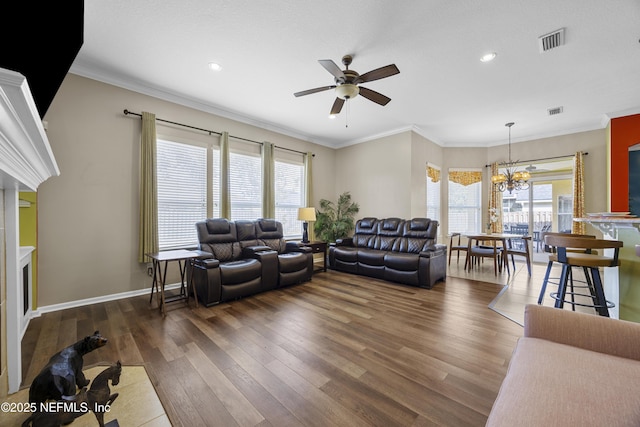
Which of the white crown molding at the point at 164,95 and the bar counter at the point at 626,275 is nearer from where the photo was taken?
the bar counter at the point at 626,275

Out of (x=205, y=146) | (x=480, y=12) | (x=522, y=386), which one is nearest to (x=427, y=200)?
(x=480, y=12)

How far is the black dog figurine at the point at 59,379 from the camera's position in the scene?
112cm

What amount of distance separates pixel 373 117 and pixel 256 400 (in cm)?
476

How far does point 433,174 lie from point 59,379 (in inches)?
268

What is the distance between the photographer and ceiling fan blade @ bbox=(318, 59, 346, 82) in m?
2.36

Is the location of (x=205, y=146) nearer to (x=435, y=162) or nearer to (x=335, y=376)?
(x=335, y=376)

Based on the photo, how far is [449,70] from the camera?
328 centimetres

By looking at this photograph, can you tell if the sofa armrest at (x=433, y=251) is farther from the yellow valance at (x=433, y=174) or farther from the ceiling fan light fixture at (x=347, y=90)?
the ceiling fan light fixture at (x=347, y=90)

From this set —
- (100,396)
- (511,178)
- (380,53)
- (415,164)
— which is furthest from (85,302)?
(511,178)

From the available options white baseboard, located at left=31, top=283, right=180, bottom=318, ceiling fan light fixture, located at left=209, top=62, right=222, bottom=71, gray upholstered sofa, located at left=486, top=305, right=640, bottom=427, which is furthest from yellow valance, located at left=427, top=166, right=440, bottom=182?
white baseboard, located at left=31, top=283, right=180, bottom=318

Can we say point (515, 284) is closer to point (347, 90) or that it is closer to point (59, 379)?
point (347, 90)

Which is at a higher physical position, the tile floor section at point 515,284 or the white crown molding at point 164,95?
the white crown molding at point 164,95

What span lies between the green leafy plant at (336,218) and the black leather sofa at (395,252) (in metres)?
Result: 0.69

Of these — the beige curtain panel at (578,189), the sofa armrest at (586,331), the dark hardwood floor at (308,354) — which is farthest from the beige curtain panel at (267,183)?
the beige curtain panel at (578,189)
